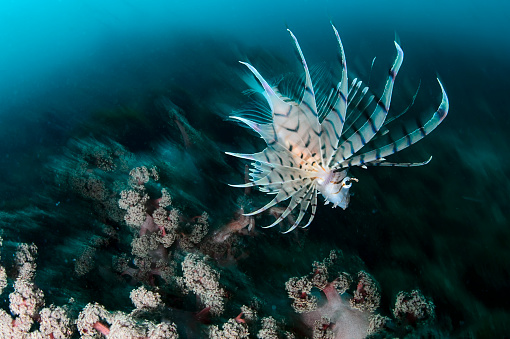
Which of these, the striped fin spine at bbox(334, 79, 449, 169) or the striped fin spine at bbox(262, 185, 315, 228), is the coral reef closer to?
the striped fin spine at bbox(262, 185, 315, 228)

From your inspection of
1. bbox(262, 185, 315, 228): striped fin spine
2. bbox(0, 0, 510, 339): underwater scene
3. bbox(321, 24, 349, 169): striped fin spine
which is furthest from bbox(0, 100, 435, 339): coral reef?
bbox(321, 24, 349, 169): striped fin spine

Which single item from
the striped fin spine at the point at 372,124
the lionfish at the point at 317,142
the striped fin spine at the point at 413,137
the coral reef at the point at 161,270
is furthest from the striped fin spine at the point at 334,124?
the coral reef at the point at 161,270

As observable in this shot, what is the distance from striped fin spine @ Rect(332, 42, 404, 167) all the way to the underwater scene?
2 cm

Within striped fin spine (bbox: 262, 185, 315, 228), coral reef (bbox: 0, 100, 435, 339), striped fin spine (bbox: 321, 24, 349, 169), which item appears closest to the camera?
coral reef (bbox: 0, 100, 435, 339)

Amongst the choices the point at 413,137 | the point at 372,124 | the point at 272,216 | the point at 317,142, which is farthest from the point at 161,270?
the point at 413,137

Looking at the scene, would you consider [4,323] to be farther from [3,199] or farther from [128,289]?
[3,199]

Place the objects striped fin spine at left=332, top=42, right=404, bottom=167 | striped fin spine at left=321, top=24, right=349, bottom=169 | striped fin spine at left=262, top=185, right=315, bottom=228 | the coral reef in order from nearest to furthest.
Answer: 1. the coral reef
2. striped fin spine at left=332, top=42, right=404, bottom=167
3. striped fin spine at left=321, top=24, right=349, bottom=169
4. striped fin spine at left=262, top=185, right=315, bottom=228

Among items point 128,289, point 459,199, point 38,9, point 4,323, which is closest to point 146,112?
point 128,289

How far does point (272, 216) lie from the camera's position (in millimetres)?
4500

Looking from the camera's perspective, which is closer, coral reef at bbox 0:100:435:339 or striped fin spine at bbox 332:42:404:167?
coral reef at bbox 0:100:435:339

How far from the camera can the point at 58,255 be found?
331 cm

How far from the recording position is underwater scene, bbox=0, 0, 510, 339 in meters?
2.77

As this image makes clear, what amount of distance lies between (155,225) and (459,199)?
4149 mm

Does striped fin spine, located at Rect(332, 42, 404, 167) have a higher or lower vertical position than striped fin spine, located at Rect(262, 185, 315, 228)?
higher
